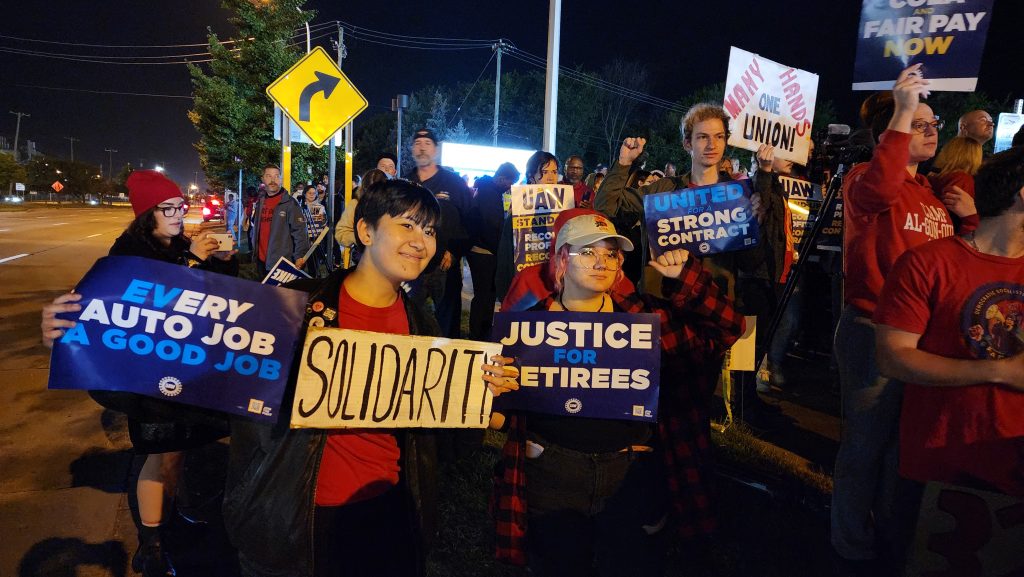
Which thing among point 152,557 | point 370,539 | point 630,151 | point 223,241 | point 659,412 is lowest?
point 152,557

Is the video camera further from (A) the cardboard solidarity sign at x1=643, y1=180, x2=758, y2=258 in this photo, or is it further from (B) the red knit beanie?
(B) the red knit beanie

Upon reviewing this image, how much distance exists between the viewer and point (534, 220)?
579cm

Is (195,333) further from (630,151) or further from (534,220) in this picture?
(534,220)

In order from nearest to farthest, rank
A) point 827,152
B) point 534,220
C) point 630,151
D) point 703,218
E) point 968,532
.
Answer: point 968,532 → point 703,218 → point 630,151 → point 534,220 → point 827,152

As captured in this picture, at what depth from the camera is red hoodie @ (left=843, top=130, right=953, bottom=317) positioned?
2.76 m

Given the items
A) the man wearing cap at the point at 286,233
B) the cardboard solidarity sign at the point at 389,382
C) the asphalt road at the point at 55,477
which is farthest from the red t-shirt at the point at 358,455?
the man wearing cap at the point at 286,233

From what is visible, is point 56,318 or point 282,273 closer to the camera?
point 56,318

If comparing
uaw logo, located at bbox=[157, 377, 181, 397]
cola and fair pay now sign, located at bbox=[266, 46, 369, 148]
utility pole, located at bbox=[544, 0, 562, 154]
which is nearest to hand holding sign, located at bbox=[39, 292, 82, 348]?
uaw logo, located at bbox=[157, 377, 181, 397]

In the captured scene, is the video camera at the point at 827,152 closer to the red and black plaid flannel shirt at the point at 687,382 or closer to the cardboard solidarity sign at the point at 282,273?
the red and black plaid flannel shirt at the point at 687,382

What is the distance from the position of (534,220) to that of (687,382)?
3190 mm

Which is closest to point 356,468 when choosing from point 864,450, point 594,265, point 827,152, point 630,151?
point 594,265

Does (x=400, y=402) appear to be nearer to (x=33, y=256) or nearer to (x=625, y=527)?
(x=625, y=527)

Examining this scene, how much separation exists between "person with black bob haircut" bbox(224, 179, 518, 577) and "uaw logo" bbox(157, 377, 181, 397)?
243 mm

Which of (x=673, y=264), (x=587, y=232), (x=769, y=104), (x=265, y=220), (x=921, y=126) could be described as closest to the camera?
(x=587, y=232)
